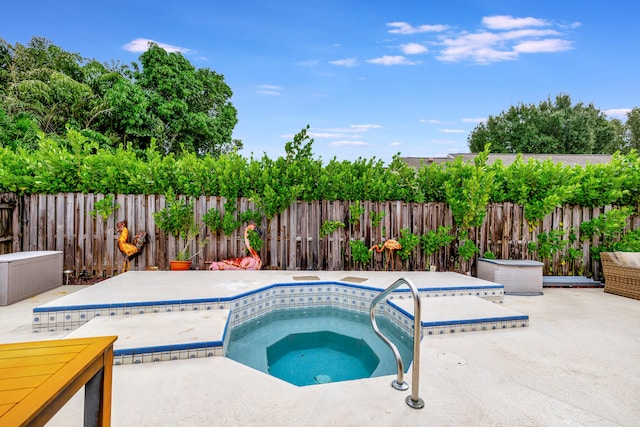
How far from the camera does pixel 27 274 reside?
4.65m

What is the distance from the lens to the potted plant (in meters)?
5.93

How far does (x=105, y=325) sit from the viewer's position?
326cm

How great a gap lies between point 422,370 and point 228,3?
9.50 meters

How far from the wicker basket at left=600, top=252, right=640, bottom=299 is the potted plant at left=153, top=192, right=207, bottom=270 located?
23.4 ft

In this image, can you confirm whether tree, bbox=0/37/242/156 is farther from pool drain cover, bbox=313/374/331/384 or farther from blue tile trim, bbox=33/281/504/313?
pool drain cover, bbox=313/374/331/384

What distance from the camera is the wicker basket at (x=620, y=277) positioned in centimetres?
527

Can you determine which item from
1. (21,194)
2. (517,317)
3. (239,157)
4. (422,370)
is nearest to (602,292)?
(517,317)

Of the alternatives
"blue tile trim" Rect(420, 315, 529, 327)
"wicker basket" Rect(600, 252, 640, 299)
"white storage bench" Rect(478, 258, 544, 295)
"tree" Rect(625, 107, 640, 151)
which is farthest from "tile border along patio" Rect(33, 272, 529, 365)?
"tree" Rect(625, 107, 640, 151)

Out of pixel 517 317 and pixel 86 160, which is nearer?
pixel 517 317

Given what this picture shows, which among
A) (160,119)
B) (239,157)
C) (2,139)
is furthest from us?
(160,119)

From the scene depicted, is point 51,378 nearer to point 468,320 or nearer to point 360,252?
point 468,320

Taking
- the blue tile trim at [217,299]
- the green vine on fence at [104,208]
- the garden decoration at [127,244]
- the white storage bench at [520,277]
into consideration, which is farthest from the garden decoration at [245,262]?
the white storage bench at [520,277]

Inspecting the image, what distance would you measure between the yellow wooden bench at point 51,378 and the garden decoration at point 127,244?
4.71 metres

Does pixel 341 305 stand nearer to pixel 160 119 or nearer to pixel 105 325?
pixel 105 325
